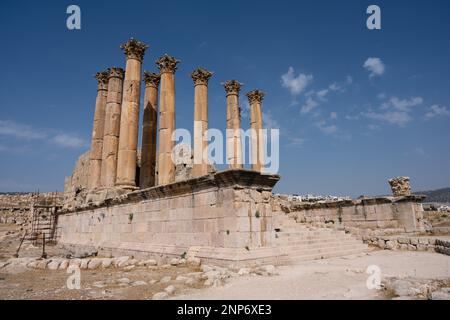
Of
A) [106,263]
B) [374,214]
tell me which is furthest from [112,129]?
[374,214]

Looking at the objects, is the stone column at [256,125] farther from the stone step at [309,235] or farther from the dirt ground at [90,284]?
the dirt ground at [90,284]

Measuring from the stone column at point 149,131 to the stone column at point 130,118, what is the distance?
0.81 meters

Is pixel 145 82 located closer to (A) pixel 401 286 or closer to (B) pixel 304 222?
(B) pixel 304 222

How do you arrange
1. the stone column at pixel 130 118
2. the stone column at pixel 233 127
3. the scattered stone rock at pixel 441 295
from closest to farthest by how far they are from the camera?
the scattered stone rock at pixel 441 295 < the stone column at pixel 130 118 < the stone column at pixel 233 127

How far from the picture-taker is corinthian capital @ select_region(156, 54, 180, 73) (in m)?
14.3

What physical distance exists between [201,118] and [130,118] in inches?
130

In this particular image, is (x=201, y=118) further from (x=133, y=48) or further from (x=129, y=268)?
(x=129, y=268)

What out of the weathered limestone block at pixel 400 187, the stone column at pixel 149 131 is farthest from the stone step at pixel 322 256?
the stone column at pixel 149 131

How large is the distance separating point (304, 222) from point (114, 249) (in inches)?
350

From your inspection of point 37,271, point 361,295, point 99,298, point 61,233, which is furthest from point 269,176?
point 61,233

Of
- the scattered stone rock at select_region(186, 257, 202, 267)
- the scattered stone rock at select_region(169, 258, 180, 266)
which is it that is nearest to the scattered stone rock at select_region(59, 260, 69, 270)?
the scattered stone rock at select_region(169, 258, 180, 266)

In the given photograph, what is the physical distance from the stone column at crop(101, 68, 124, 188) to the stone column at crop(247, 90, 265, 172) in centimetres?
796

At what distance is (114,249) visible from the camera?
39.5 ft

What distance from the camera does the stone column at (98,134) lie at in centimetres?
1767
